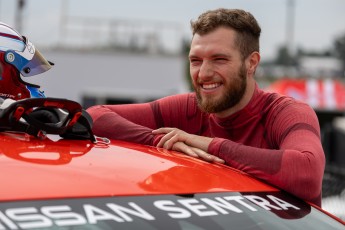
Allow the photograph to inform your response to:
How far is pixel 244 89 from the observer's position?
2.89 m

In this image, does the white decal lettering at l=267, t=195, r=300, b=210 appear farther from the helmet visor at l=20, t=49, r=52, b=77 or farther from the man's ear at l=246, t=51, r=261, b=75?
the helmet visor at l=20, t=49, r=52, b=77

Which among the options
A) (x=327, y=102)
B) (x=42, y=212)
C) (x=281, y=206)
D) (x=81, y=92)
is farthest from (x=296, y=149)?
(x=81, y=92)

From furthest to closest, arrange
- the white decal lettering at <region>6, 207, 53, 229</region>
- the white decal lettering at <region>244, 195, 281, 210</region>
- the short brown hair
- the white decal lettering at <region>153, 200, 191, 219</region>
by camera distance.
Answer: the short brown hair → the white decal lettering at <region>244, 195, 281, 210</region> → the white decal lettering at <region>153, 200, 191, 219</region> → the white decal lettering at <region>6, 207, 53, 229</region>

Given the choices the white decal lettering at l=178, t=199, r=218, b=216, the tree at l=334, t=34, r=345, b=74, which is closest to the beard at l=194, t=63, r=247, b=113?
the white decal lettering at l=178, t=199, r=218, b=216

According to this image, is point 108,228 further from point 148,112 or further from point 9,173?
point 148,112

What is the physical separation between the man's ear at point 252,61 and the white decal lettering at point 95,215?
1314 millimetres

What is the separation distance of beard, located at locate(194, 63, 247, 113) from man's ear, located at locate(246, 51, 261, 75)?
0.19 feet

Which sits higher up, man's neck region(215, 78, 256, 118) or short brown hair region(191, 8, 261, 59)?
short brown hair region(191, 8, 261, 59)

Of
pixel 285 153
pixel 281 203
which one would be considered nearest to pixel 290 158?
pixel 285 153

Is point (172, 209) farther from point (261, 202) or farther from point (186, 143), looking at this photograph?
point (186, 143)

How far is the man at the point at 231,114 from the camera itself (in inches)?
99.8

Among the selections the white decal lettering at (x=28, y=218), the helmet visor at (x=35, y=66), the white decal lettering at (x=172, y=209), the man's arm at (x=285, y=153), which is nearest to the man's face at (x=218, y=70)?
the man's arm at (x=285, y=153)

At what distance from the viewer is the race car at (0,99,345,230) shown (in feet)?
5.79

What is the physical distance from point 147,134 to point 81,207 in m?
1.02
